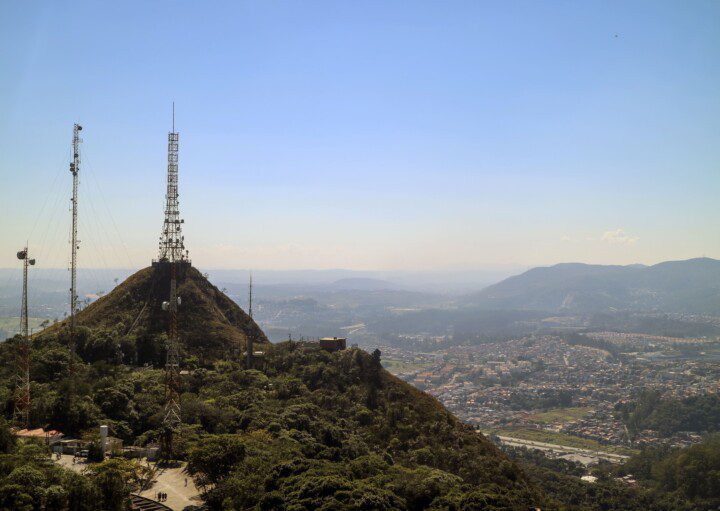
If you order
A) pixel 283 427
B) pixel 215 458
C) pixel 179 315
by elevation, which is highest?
pixel 179 315

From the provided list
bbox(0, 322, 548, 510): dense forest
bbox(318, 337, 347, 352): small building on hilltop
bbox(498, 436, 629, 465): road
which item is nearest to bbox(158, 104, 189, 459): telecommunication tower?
bbox(0, 322, 548, 510): dense forest

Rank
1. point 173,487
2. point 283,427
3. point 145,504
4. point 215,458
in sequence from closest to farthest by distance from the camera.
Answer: point 145,504 → point 215,458 → point 173,487 → point 283,427

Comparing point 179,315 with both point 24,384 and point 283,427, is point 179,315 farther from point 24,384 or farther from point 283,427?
point 283,427

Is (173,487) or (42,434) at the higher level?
(42,434)

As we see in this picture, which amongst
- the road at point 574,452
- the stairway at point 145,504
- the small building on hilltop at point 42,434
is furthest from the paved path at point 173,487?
the road at point 574,452

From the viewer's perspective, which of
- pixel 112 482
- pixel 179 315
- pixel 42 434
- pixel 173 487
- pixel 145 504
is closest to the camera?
pixel 112 482

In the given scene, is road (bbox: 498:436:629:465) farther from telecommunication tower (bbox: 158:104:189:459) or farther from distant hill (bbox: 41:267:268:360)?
telecommunication tower (bbox: 158:104:189:459)

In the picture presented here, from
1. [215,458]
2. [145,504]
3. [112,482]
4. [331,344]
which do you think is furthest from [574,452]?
[112,482]
